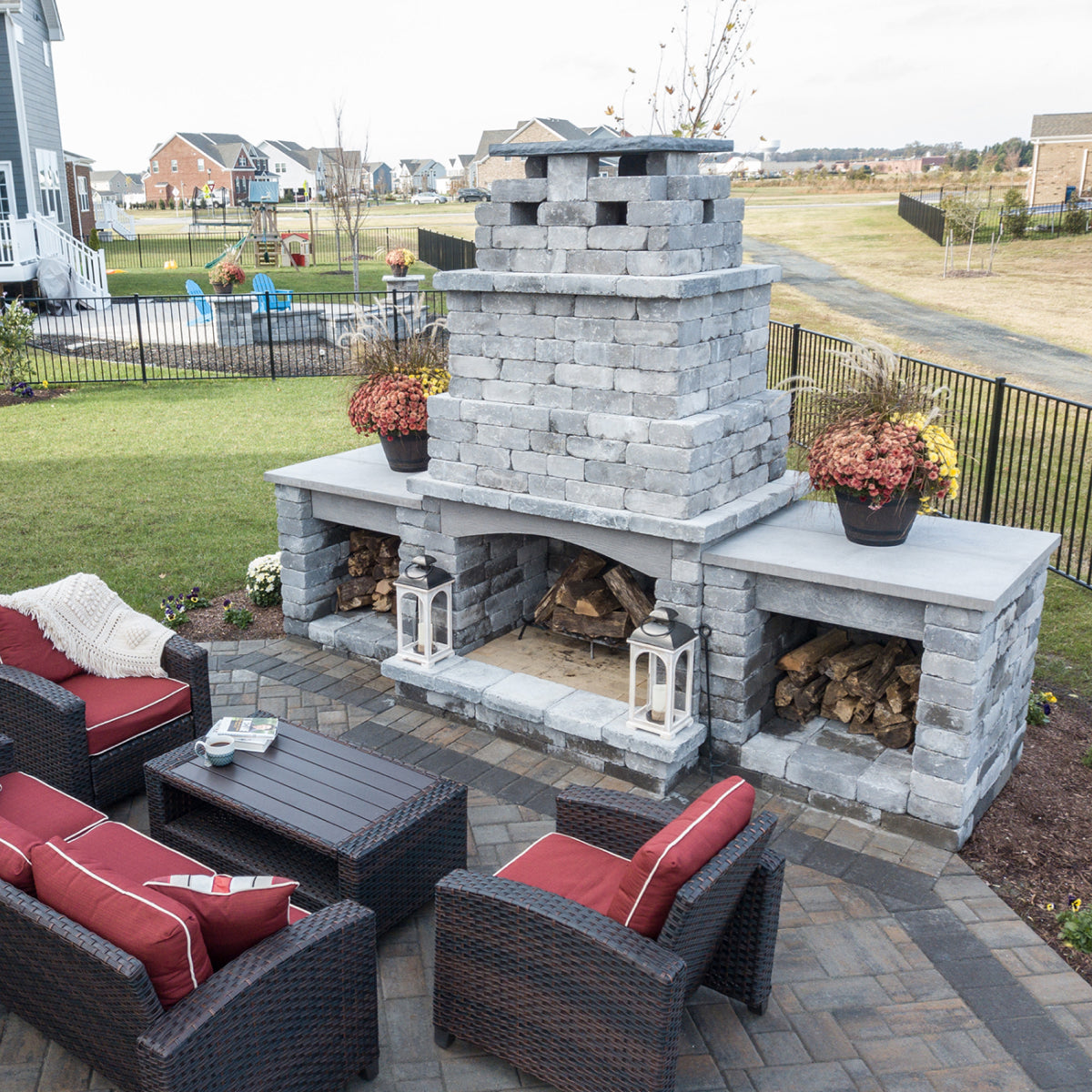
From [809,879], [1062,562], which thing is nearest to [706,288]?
[809,879]

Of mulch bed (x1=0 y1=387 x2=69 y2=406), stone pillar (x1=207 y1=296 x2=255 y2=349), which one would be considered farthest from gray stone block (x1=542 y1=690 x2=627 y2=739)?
stone pillar (x1=207 y1=296 x2=255 y2=349)

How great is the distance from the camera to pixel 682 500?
586 cm

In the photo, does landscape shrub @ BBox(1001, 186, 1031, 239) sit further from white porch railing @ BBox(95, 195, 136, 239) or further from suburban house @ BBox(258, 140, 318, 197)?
suburban house @ BBox(258, 140, 318, 197)

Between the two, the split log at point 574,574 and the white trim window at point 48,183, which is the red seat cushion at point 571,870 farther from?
the white trim window at point 48,183

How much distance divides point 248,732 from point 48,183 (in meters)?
25.2

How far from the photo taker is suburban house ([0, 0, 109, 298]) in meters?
22.8

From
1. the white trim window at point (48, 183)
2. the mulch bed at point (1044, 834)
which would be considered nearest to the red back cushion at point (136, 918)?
the mulch bed at point (1044, 834)

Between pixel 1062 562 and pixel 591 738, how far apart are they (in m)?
5.69

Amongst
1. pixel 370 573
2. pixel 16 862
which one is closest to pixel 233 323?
pixel 370 573

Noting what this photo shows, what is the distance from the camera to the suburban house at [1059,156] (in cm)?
4303

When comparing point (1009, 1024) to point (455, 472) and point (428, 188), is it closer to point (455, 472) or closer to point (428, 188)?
point (455, 472)

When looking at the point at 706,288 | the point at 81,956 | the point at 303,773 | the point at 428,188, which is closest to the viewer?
the point at 81,956

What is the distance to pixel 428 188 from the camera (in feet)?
367

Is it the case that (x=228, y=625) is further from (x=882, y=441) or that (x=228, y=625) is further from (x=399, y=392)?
(x=882, y=441)
